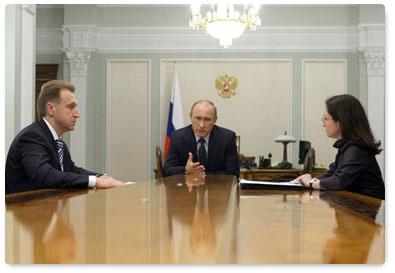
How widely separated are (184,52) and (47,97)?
15.6 feet

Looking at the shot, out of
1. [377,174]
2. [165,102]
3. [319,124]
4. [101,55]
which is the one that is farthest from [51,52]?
[377,174]

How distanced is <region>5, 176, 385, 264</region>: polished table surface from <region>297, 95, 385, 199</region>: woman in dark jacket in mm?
850

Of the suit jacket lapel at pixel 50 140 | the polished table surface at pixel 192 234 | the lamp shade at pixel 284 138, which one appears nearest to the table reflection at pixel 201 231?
the polished table surface at pixel 192 234

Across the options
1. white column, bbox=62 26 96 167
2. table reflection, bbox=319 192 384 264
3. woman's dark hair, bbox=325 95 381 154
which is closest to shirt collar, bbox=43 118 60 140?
woman's dark hair, bbox=325 95 381 154

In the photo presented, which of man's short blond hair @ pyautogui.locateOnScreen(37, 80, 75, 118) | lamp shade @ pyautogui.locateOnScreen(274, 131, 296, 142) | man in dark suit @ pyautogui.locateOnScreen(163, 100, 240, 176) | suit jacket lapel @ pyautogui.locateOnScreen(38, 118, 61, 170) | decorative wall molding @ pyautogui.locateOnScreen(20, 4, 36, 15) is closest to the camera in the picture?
suit jacket lapel @ pyautogui.locateOnScreen(38, 118, 61, 170)

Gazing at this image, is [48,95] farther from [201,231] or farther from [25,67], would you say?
[201,231]

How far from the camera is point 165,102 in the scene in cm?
688

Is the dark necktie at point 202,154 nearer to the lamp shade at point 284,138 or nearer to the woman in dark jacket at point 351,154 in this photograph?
the woman in dark jacket at point 351,154

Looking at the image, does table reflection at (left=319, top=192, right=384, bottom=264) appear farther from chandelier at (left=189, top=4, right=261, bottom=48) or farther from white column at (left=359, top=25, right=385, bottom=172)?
white column at (left=359, top=25, right=385, bottom=172)

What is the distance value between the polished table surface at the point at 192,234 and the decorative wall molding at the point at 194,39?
5.91 metres

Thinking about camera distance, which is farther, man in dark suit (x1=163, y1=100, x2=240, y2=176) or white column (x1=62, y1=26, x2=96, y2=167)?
white column (x1=62, y1=26, x2=96, y2=167)

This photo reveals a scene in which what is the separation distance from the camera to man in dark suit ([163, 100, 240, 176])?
10.3 ft

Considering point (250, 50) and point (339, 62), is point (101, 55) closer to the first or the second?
point (250, 50)

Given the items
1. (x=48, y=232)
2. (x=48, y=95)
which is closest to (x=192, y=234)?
(x=48, y=232)
